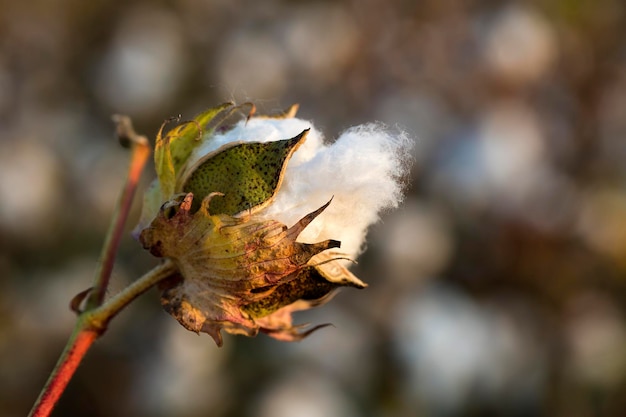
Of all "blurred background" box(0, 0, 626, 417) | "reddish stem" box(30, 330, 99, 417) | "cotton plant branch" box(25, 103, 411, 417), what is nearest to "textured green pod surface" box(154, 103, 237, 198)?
"cotton plant branch" box(25, 103, 411, 417)

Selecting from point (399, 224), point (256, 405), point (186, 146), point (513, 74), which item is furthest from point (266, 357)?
point (186, 146)

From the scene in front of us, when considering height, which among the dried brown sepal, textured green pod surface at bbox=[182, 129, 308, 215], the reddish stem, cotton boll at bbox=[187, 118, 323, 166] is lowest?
the reddish stem

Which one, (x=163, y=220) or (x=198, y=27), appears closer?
(x=163, y=220)

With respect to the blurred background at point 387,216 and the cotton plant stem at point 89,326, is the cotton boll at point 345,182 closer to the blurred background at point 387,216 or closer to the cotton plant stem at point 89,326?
the cotton plant stem at point 89,326

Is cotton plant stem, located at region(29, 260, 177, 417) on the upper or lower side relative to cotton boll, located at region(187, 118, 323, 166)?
lower

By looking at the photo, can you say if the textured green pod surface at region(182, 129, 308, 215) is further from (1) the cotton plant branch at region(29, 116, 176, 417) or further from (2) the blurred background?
(2) the blurred background

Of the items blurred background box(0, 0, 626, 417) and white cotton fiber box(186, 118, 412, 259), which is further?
blurred background box(0, 0, 626, 417)

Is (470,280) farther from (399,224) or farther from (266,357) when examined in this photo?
(266,357)
